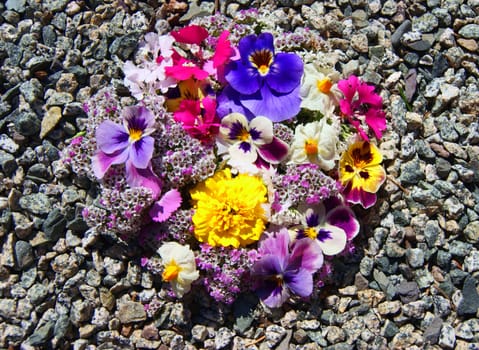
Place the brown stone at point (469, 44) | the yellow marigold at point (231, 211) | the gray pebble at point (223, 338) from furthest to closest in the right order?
the brown stone at point (469, 44) → the gray pebble at point (223, 338) → the yellow marigold at point (231, 211)

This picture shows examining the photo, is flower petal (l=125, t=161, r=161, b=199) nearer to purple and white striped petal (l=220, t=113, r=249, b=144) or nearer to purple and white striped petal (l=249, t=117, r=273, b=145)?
purple and white striped petal (l=220, t=113, r=249, b=144)

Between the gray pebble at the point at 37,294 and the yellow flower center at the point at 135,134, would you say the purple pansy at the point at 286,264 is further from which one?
the gray pebble at the point at 37,294

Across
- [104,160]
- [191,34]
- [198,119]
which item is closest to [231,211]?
[198,119]

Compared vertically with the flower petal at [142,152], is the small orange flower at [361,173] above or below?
below

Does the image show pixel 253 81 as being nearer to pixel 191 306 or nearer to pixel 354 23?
pixel 354 23

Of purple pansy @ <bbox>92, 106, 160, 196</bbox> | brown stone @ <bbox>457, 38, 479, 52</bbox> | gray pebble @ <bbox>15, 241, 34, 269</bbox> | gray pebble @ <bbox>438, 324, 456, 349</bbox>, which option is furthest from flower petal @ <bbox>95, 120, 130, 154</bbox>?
brown stone @ <bbox>457, 38, 479, 52</bbox>

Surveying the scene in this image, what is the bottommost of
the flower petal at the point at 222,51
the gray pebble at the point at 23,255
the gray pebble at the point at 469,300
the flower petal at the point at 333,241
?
the gray pebble at the point at 469,300

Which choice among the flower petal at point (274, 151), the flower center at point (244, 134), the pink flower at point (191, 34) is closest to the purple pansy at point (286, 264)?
the flower petal at point (274, 151)
